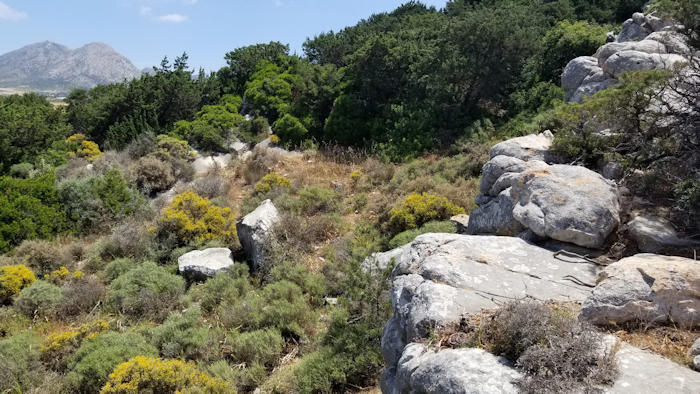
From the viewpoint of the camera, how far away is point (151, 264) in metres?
8.23

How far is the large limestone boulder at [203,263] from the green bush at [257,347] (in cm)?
233

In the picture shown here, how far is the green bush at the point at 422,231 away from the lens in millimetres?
7734

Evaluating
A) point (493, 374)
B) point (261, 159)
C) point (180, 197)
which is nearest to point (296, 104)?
point (261, 159)

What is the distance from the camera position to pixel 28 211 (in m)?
10.3

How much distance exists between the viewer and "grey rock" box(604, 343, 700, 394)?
245cm

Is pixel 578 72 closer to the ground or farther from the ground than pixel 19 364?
farther from the ground

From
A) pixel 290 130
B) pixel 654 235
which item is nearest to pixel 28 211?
pixel 290 130

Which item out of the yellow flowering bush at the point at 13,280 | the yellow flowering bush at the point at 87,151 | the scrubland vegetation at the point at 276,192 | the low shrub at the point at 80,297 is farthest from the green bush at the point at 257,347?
the yellow flowering bush at the point at 87,151

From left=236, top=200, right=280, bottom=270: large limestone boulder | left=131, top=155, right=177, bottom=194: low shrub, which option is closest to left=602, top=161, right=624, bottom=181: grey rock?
left=236, top=200, right=280, bottom=270: large limestone boulder

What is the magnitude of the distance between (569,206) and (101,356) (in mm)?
6427

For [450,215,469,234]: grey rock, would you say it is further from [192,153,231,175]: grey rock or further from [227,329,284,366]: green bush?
[192,153,231,175]: grey rock

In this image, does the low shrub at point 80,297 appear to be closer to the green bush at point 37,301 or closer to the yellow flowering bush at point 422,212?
the green bush at point 37,301

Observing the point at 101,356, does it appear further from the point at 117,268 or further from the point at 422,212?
the point at 422,212

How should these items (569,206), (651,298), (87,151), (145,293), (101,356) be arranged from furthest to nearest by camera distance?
(87,151)
(145,293)
(101,356)
(569,206)
(651,298)
